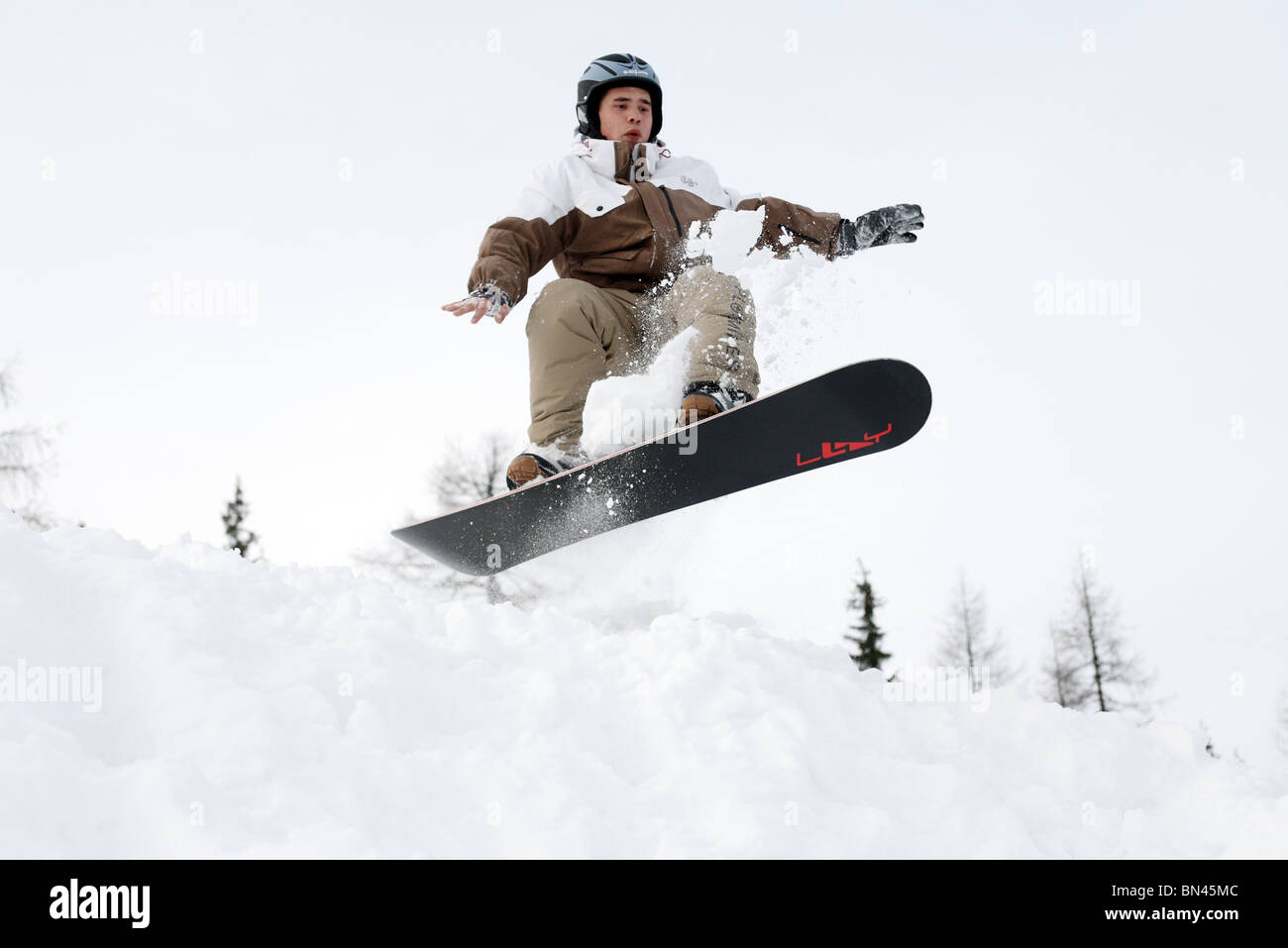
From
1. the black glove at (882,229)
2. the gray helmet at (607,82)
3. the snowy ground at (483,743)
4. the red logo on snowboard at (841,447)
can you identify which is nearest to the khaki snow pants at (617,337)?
the red logo on snowboard at (841,447)

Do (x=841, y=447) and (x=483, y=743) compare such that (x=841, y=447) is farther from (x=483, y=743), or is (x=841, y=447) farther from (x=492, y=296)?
(x=483, y=743)

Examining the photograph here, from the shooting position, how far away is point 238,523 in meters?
18.9

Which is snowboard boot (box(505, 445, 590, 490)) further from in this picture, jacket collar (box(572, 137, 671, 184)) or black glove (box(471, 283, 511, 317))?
jacket collar (box(572, 137, 671, 184))

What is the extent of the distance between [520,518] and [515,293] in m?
1.03

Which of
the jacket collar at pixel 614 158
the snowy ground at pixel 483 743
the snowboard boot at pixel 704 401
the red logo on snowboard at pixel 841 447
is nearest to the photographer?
the snowy ground at pixel 483 743

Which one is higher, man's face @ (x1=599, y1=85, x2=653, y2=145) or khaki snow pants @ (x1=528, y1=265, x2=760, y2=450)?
man's face @ (x1=599, y1=85, x2=653, y2=145)

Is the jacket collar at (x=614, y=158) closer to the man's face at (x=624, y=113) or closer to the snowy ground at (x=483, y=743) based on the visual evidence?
the man's face at (x=624, y=113)

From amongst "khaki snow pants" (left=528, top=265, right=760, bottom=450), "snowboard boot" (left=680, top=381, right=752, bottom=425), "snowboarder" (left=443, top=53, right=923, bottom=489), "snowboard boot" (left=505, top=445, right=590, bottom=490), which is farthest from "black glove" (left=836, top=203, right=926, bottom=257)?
"snowboard boot" (left=505, top=445, right=590, bottom=490)

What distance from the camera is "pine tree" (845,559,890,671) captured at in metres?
17.3

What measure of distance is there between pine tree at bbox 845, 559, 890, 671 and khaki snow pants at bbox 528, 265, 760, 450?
14.2 meters

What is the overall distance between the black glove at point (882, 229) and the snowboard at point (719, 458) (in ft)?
4.99

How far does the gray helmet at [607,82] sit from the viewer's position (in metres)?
4.42
